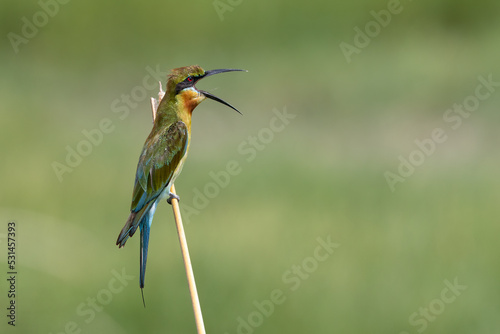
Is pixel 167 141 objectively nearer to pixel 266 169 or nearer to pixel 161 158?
pixel 161 158

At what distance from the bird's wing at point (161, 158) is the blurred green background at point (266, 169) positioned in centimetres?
74

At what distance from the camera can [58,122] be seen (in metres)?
2.80

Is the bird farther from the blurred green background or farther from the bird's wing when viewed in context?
the blurred green background

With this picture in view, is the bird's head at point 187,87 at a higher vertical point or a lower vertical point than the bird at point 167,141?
higher

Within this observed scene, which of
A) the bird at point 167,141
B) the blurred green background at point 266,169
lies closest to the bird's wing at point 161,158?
the bird at point 167,141

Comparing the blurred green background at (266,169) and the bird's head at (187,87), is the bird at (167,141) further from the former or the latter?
the blurred green background at (266,169)

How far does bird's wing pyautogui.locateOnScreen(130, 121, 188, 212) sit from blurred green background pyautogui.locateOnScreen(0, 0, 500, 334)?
0.74m

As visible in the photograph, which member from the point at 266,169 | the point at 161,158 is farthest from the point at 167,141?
the point at 266,169

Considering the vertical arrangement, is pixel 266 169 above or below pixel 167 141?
above

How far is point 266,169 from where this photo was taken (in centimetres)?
242

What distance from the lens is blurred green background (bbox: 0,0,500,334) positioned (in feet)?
5.87

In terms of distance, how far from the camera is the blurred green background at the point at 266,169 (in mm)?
1788

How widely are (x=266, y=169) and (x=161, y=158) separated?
1.48m

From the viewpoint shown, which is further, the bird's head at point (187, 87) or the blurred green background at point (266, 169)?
the blurred green background at point (266, 169)
